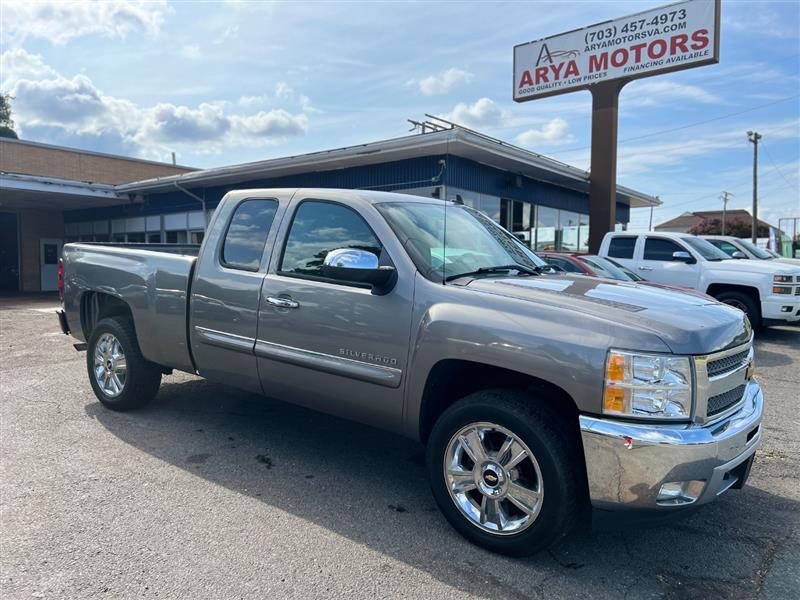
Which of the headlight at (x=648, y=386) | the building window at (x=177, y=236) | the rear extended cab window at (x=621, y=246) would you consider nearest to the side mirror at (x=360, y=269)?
the headlight at (x=648, y=386)

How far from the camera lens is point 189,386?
6316 mm

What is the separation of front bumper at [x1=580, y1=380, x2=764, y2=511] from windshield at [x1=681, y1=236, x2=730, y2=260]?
916 centimetres

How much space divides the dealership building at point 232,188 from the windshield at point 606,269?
2.41 m

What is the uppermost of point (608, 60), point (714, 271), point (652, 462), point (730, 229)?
point (608, 60)

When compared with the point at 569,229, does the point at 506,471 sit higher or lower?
lower

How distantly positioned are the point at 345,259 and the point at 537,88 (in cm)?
1464

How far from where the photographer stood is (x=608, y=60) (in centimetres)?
1513

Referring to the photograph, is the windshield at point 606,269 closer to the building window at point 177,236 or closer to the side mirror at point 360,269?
the side mirror at point 360,269

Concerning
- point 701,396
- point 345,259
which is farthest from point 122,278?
point 701,396

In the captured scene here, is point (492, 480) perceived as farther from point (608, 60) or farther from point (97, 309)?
point (608, 60)

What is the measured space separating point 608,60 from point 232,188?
37.3 ft

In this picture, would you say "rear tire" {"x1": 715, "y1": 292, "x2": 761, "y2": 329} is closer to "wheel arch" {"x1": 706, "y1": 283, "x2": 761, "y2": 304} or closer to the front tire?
"wheel arch" {"x1": 706, "y1": 283, "x2": 761, "y2": 304}

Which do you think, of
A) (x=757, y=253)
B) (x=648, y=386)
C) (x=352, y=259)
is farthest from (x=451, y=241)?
(x=757, y=253)

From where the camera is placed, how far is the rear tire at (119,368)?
5098mm
